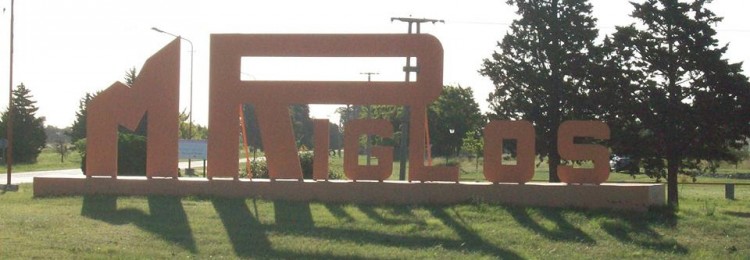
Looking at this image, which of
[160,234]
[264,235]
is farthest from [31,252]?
[264,235]

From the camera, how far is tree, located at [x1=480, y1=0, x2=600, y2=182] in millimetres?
39250

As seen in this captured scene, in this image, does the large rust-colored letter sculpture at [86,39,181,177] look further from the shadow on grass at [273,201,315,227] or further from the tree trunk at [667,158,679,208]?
the tree trunk at [667,158,679,208]

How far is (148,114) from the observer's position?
72.7 ft

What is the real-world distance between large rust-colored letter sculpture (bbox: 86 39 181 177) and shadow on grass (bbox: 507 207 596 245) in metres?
7.71

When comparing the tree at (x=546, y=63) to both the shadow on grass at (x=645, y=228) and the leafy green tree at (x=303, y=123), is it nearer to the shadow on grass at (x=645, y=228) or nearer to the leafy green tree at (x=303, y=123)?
the shadow on grass at (x=645, y=228)

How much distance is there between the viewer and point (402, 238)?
54.6 feet

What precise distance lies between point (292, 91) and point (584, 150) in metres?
6.31

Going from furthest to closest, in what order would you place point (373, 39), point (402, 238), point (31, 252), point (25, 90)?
point (25, 90) < point (373, 39) < point (402, 238) < point (31, 252)

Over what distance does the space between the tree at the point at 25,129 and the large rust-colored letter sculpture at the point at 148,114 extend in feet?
140

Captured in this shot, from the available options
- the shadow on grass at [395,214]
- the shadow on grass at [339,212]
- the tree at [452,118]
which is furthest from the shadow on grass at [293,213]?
the tree at [452,118]

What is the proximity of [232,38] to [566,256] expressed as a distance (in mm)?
9873

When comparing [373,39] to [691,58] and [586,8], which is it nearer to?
[691,58]

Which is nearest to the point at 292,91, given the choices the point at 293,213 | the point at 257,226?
the point at 293,213

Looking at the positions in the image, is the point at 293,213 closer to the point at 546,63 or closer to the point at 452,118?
the point at 546,63
